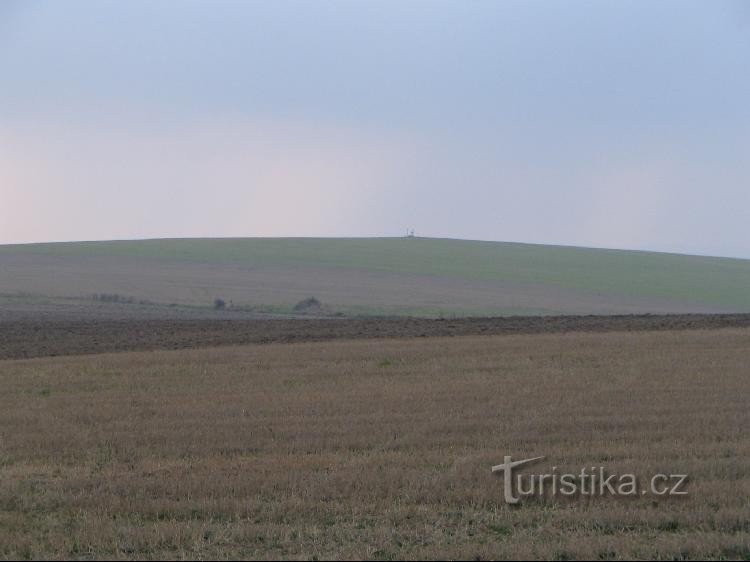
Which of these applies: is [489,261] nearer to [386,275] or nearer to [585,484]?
[386,275]

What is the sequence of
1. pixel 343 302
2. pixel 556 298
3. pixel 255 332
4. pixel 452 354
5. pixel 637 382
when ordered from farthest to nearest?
1. pixel 556 298
2. pixel 343 302
3. pixel 255 332
4. pixel 452 354
5. pixel 637 382

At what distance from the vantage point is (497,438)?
10.9m

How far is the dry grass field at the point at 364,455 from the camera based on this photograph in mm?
7090

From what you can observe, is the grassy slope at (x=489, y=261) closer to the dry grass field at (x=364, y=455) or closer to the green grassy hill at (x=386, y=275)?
the green grassy hill at (x=386, y=275)

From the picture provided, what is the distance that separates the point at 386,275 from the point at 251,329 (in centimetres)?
3147

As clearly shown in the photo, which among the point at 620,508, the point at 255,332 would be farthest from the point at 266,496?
the point at 255,332

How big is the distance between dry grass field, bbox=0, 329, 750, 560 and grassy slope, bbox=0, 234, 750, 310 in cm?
4092

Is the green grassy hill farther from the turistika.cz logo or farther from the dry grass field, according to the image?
the turistika.cz logo

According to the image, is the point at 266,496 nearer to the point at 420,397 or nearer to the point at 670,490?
the point at 670,490

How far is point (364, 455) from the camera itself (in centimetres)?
1016

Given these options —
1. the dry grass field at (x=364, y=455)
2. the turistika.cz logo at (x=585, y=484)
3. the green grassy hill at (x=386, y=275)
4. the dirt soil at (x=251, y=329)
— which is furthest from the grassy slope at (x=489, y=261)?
the turistika.cz logo at (x=585, y=484)

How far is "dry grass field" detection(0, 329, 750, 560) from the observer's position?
23.3ft

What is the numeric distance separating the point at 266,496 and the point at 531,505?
2345 millimetres

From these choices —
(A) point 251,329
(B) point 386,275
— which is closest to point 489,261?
(B) point 386,275
